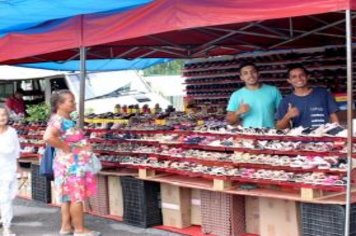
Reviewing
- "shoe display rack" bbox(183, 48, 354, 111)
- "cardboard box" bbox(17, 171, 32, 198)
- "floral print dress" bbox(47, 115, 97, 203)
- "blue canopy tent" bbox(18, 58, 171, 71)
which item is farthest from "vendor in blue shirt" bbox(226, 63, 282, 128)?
"blue canopy tent" bbox(18, 58, 171, 71)

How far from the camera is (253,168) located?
573cm

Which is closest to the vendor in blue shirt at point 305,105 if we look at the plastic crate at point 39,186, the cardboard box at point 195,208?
the cardboard box at point 195,208

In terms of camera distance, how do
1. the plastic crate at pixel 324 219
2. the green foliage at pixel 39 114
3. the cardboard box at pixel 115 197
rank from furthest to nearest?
the green foliage at pixel 39 114 → the cardboard box at pixel 115 197 → the plastic crate at pixel 324 219

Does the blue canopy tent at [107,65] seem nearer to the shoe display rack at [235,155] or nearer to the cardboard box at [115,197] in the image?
the shoe display rack at [235,155]

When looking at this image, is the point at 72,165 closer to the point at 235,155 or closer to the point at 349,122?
the point at 235,155

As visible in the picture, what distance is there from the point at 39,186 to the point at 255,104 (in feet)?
13.1

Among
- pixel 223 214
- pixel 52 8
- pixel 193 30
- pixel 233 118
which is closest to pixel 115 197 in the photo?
pixel 223 214

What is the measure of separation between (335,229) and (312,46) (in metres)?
5.18

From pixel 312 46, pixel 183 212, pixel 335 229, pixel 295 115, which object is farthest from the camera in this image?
pixel 312 46

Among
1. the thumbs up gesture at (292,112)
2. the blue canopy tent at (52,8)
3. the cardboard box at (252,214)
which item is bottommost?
the cardboard box at (252,214)

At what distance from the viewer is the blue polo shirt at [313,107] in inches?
244

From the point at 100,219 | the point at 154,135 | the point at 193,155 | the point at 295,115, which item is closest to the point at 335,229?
the point at 295,115

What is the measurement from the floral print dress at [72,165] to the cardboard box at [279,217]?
1861mm

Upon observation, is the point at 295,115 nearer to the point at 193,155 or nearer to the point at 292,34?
the point at 193,155
